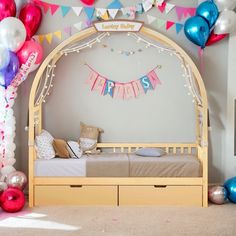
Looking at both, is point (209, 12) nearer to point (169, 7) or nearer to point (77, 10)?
point (169, 7)

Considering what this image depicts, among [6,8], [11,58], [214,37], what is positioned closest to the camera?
[11,58]

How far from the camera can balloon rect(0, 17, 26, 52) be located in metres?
4.05

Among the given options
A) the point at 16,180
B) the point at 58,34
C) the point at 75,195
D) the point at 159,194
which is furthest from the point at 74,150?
the point at 58,34

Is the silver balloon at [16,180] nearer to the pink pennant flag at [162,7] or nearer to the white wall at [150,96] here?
the white wall at [150,96]

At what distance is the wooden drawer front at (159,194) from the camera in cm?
427

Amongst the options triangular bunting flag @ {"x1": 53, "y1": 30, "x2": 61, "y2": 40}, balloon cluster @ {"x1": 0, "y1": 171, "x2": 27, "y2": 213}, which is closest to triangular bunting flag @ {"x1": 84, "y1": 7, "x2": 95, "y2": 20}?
triangular bunting flag @ {"x1": 53, "y1": 30, "x2": 61, "y2": 40}

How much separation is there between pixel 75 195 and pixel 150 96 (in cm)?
130

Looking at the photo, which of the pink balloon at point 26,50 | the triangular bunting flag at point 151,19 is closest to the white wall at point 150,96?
the triangular bunting flag at point 151,19

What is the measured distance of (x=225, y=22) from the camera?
14.6ft

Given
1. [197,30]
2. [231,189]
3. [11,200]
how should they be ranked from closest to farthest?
[11,200], [231,189], [197,30]

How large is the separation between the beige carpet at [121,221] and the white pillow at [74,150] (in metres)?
0.51

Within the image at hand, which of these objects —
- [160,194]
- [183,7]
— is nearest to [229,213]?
[160,194]

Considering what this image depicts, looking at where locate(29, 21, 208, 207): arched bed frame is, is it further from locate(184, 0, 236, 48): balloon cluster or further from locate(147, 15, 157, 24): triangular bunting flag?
locate(147, 15, 157, 24): triangular bunting flag

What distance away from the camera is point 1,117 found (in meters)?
4.33
